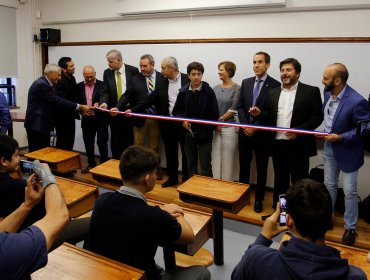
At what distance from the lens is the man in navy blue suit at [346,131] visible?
3104mm

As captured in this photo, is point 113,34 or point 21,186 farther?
point 113,34

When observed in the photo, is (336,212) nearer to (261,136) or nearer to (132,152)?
(261,136)

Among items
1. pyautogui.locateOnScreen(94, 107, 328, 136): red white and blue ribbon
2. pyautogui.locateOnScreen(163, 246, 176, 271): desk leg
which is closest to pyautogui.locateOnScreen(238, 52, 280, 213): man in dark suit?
pyautogui.locateOnScreen(94, 107, 328, 136): red white and blue ribbon

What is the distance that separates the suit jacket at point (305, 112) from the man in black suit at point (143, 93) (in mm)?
1726

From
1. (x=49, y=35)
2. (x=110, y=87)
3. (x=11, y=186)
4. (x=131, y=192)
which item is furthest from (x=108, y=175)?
(x=49, y=35)

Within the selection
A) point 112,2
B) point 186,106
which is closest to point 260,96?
point 186,106

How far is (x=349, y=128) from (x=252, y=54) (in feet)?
5.87

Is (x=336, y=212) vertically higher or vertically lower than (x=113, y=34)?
lower

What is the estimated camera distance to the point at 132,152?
6.19ft

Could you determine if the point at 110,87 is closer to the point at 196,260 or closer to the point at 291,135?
the point at 291,135

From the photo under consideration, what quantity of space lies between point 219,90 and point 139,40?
1867 millimetres

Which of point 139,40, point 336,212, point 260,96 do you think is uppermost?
point 139,40

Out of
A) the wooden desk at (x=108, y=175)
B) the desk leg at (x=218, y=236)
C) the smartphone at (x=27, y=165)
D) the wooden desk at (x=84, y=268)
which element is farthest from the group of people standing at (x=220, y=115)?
the smartphone at (x=27, y=165)

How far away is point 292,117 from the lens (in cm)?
354
